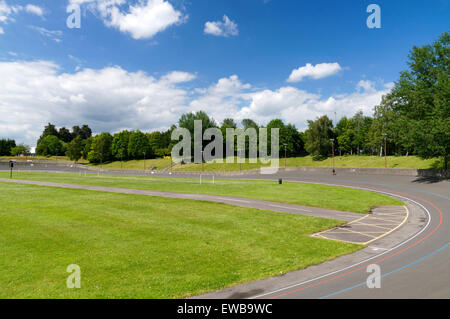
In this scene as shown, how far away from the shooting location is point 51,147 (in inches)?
5960

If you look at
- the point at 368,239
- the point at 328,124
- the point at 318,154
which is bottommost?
the point at 368,239

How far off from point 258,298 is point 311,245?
6507 millimetres

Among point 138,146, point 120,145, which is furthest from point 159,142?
point 120,145

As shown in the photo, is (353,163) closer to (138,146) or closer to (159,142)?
(159,142)

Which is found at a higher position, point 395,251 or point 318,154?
point 318,154

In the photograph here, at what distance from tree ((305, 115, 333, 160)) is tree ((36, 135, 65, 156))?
140 meters

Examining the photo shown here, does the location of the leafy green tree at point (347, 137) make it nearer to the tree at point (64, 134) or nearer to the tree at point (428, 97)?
the tree at point (428, 97)

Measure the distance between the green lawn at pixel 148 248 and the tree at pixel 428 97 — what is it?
27077 mm

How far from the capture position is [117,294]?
8781 millimetres

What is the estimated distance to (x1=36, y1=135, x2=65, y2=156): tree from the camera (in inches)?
5986

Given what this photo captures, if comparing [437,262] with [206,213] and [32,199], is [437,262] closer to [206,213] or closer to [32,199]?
[206,213]

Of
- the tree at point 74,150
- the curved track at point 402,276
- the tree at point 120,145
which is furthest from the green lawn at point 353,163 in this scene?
the tree at point 74,150

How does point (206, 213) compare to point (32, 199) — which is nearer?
point (206, 213)
